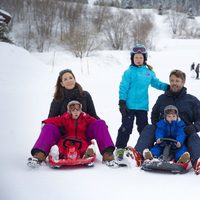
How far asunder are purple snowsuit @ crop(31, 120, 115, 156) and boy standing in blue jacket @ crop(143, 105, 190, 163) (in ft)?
1.47

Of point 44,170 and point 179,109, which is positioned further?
point 179,109

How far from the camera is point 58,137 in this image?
350 cm

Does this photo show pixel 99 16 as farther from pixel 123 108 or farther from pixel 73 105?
pixel 73 105

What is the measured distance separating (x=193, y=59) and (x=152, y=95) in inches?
578

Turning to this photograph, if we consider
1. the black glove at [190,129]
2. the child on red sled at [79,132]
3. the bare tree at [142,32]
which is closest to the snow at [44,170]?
the child on red sled at [79,132]

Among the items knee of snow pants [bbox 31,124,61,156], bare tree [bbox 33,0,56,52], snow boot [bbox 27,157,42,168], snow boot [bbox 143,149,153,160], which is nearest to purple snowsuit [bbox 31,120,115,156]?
knee of snow pants [bbox 31,124,61,156]

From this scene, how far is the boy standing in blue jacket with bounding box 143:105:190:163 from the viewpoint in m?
3.37

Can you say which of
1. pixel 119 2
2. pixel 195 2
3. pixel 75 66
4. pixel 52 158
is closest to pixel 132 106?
pixel 52 158

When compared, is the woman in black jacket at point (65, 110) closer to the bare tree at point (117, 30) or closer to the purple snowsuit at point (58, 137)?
the purple snowsuit at point (58, 137)

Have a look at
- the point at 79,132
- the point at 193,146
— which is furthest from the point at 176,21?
the point at 193,146

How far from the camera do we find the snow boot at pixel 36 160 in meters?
3.11

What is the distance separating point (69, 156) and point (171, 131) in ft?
3.38

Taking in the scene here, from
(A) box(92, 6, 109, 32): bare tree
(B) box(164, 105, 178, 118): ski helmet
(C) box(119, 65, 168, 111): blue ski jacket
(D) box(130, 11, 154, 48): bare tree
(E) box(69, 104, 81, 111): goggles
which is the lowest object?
(E) box(69, 104, 81, 111): goggles

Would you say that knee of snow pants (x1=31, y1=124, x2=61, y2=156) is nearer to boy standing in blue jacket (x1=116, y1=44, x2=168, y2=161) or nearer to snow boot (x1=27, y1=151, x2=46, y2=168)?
snow boot (x1=27, y1=151, x2=46, y2=168)
